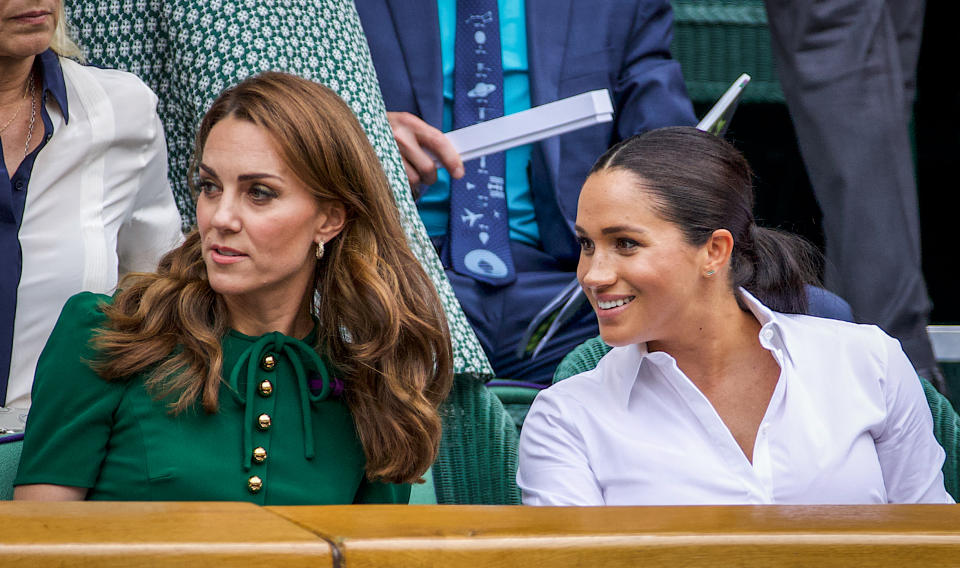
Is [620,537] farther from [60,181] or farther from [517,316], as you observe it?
[517,316]

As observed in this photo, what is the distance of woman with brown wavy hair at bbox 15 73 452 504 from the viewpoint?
1653 mm

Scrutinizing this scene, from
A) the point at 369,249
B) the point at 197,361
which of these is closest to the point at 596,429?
the point at 369,249

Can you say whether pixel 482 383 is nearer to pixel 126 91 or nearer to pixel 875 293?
pixel 126 91

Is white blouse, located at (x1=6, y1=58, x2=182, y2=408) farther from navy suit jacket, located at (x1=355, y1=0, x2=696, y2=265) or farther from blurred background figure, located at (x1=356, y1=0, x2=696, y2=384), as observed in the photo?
navy suit jacket, located at (x1=355, y1=0, x2=696, y2=265)

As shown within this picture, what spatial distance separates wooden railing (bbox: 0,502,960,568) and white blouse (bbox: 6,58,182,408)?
1.16m

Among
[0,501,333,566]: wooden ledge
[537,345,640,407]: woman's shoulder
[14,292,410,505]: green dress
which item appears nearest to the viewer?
[0,501,333,566]: wooden ledge

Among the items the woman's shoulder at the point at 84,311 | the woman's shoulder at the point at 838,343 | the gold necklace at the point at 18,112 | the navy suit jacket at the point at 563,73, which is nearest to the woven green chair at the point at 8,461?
the woman's shoulder at the point at 84,311

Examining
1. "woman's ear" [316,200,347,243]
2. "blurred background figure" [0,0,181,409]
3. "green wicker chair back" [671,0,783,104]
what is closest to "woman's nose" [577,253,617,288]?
"woman's ear" [316,200,347,243]

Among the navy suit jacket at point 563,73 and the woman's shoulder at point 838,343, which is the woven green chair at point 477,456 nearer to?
the woman's shoulder at point 838,343

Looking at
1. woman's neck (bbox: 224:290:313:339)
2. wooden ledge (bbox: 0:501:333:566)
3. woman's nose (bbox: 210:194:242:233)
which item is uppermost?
woman's nose (bbox: 210:194:242:233)

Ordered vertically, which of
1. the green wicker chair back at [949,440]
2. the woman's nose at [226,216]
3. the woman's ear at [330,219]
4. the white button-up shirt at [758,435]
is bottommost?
the green wicker chair back at [949,440]

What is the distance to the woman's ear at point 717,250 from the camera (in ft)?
6.68

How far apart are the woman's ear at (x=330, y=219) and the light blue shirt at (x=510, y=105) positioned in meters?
0.89

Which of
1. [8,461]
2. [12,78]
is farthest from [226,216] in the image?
[12,78]
